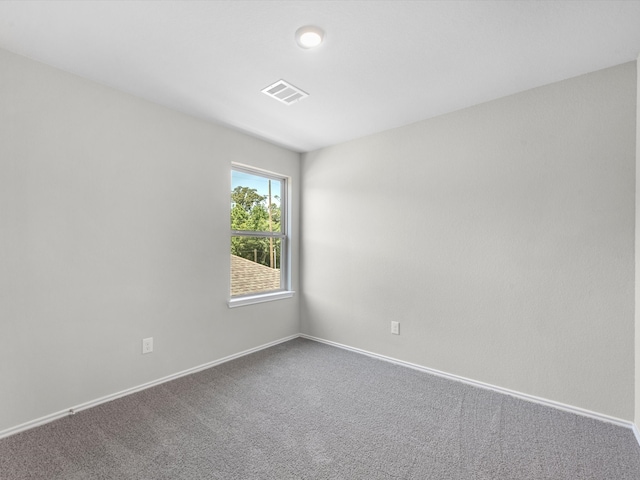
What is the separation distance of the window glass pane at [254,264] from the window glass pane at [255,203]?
15 cm

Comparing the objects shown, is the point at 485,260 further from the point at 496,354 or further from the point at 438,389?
the point at 438,389

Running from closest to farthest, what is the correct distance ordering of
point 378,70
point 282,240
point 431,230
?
point 378,70 < point 431,230 < point 282,240

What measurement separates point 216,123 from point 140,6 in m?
1.44

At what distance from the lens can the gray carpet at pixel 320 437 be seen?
1.61 m

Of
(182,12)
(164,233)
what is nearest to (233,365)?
(164,233)

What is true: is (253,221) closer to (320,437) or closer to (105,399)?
(105,399)

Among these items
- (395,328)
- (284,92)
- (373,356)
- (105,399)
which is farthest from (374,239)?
(105,399)

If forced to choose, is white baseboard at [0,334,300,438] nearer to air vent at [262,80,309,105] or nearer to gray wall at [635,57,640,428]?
air vent at [262,80,309,105]

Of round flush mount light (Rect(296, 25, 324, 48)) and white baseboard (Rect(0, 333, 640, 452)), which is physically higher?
round flush mount light (Rect(296, 25, 324, 48))

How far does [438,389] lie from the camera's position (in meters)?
2.52

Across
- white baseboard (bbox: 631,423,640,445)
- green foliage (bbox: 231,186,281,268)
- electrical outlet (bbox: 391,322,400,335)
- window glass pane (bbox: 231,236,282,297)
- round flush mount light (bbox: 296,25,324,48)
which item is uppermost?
round flush mount light (bbox: 296,25,324,48)

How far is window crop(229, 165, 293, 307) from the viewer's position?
333cm

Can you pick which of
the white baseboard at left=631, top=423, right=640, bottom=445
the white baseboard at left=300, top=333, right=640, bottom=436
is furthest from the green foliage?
the white baseboard at left=631, top=423, right=640, bottom=445

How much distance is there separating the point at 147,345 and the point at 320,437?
1581mm
